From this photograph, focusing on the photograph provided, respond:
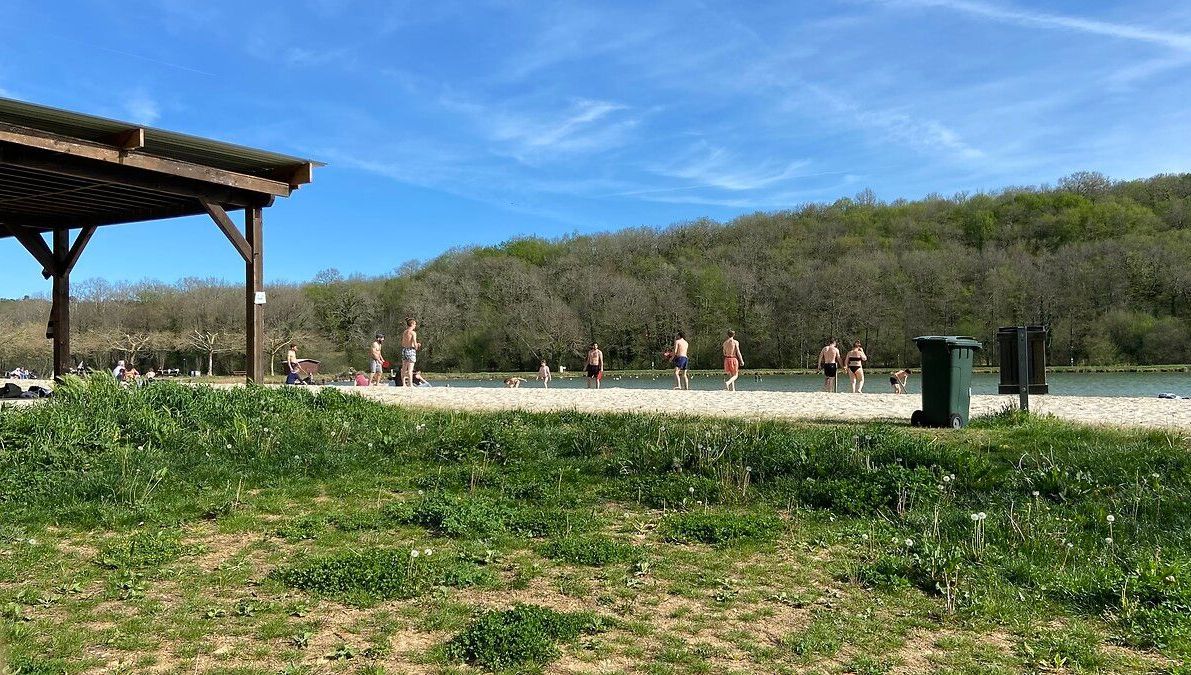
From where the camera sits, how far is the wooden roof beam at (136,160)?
11.7 metres

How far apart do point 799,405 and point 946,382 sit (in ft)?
12.5

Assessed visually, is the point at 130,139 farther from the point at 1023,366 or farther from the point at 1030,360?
the point at 1030,360

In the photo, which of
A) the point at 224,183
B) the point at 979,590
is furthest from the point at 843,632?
the point at 224,183

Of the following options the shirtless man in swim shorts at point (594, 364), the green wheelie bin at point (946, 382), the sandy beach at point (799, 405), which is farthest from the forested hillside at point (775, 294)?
the green wheelie bin at point (946, 382)

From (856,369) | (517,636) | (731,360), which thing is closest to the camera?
(517,636)

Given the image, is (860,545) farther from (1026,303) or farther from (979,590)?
(1026,303)

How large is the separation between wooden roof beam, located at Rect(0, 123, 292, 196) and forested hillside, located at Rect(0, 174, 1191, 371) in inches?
2268

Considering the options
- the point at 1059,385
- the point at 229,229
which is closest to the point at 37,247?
the point at 229,229

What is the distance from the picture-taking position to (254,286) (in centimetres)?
1594

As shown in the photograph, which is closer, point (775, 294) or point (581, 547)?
point (581, 547)

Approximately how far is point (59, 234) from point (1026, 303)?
3095 inches

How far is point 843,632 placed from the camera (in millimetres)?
3951

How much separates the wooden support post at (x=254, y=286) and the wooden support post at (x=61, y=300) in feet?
19.6

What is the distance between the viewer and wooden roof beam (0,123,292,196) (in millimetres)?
11738
